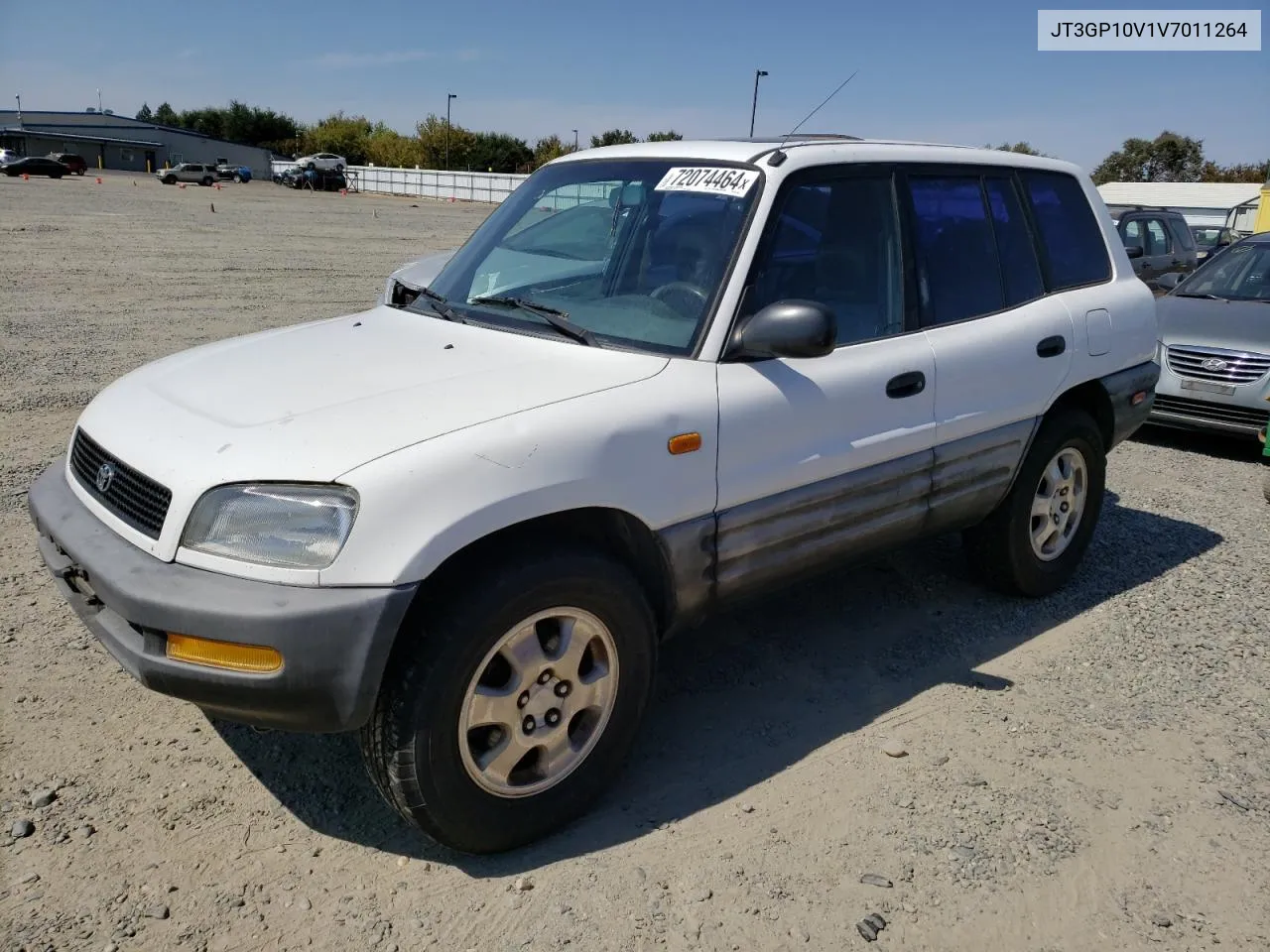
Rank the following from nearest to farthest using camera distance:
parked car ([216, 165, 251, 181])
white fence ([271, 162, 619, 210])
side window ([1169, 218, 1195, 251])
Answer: side window ([1169, 218, 1195, 251]) < white fence ([271, 162, 619, 210]) < parked car ([216, 165, 251, 181])

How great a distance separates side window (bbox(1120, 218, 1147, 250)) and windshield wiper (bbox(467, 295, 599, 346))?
11227 mm

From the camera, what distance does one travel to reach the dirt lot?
257 cm

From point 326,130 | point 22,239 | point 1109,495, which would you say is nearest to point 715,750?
point 1109,495

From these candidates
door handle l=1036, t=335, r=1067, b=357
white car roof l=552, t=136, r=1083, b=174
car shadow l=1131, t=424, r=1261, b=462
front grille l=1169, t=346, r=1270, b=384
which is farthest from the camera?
car shadow l=1131, t=424, r=1261, b=462

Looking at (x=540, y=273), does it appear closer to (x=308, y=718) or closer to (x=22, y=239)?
(x=308, y=718)

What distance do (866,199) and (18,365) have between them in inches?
292

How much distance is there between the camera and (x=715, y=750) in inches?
132

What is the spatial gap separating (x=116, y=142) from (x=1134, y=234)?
9057 cm

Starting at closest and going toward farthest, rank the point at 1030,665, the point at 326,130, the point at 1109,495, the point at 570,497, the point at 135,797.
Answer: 1. the point at 570,497
2. the point at 135,797
3. the point at 1030,665
4. the point at 1109,495
5. the point at 326,130

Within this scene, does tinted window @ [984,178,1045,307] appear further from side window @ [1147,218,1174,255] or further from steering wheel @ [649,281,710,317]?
side window @ [1147,218,1174,255]

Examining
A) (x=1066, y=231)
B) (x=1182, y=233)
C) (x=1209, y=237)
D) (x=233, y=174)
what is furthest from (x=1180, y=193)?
(x=233, y=174)

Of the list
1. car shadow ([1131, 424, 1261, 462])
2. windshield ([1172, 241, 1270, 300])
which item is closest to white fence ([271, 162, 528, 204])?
windshield ([1172, 241, 1270, 300])

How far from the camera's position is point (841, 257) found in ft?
11.6

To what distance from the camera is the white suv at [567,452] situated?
2414mm
